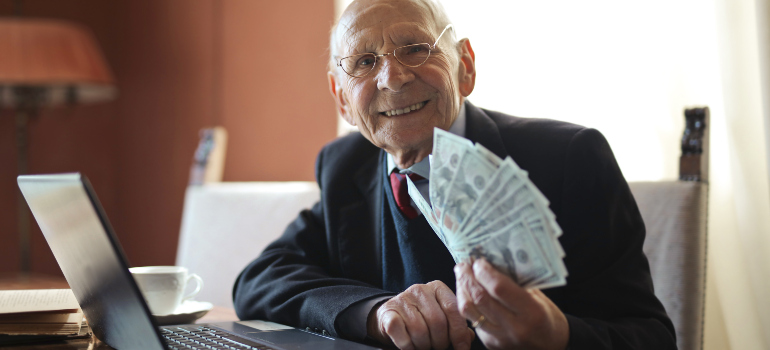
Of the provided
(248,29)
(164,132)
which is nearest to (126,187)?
(164,132)

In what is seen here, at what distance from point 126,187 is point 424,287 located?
137 inches

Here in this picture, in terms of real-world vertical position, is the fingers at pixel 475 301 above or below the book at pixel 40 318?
above

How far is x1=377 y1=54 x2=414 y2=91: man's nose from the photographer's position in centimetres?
104

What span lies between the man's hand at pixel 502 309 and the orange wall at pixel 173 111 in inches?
75.5

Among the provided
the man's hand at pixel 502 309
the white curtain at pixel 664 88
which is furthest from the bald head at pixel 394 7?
the white curtain at pixel 664 88

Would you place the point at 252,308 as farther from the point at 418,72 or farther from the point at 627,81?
the point at 627,81

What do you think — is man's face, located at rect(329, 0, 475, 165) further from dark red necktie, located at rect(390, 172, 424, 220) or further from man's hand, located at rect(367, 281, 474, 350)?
man's hand, located at rect(367, 281, 474, 350)

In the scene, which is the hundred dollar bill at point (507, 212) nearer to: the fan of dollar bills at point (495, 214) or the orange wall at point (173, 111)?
the fan of dollar bills at point (495, 214)

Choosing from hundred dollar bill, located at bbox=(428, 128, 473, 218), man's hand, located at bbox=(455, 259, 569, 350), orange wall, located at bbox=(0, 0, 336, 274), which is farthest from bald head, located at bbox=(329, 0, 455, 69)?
orange wall, located at bbox=(0, 0, 336, 274)

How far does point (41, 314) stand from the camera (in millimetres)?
932

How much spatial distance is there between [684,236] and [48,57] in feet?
9.18

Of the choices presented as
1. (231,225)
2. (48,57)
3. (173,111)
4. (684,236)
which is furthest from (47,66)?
(684,236)

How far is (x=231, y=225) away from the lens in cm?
190

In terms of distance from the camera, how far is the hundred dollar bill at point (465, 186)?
64 cm
